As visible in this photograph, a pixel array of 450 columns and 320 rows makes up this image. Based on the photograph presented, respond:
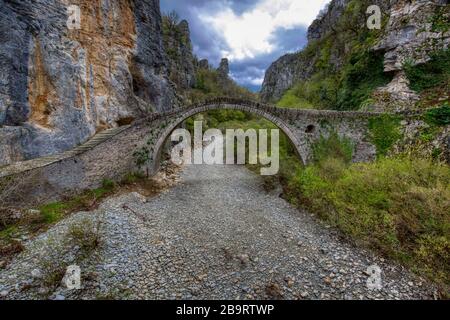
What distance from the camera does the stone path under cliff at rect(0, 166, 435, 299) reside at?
4.33 m

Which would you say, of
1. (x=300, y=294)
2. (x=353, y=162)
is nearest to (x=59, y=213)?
(x=300, y=294)

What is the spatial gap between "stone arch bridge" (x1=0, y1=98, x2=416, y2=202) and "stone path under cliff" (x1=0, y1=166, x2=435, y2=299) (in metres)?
2.18

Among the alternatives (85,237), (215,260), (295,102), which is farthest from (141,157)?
(295,102)

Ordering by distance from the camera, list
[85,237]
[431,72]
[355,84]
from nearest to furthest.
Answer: [85,237] < [431,72] < [355,84]

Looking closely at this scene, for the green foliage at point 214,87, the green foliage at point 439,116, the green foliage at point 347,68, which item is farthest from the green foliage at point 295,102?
the green foliage at point 214,87

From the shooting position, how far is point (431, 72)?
1271 cm

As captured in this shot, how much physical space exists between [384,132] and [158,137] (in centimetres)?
1140

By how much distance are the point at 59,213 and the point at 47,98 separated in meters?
5.47

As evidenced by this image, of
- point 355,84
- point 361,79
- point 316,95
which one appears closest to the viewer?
point 361,79

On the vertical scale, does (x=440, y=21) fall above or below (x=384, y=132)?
above

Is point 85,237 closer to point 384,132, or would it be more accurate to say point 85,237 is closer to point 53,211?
point 53,211

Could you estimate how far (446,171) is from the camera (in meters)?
7.11

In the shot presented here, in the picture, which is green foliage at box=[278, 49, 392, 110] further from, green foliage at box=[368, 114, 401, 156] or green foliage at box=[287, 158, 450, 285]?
green foliage at box=[287, 158, 450, 285]
